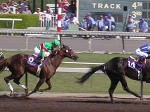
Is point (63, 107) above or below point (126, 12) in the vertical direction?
below

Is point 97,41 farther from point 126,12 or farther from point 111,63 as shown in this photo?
point 111,63

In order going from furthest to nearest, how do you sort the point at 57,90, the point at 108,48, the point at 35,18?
1. the point at 35,18
2. the point at 108,48
3. the point at 57,90

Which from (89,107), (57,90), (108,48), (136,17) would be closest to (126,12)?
(136,17)

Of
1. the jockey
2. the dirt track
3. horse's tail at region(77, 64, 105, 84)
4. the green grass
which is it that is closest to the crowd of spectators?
the green grass

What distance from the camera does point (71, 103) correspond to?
1362 centimetres

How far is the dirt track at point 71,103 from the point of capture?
12.5 meters

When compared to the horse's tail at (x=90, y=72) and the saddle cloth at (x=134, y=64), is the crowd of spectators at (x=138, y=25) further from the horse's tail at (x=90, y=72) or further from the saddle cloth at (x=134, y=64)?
the horse's tail at (x=90, y=72)

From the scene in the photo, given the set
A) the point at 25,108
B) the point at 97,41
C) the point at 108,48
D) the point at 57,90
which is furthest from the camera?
the point at 97,41

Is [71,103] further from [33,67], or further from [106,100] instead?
[33,67]

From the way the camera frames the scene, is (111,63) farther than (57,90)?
No

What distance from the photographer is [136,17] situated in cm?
3391

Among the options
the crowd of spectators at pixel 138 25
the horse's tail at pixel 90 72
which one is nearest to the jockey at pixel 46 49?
the horse's tail at pixel 90 72

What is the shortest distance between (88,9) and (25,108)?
21973mm

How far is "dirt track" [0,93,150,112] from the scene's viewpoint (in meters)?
12.5
